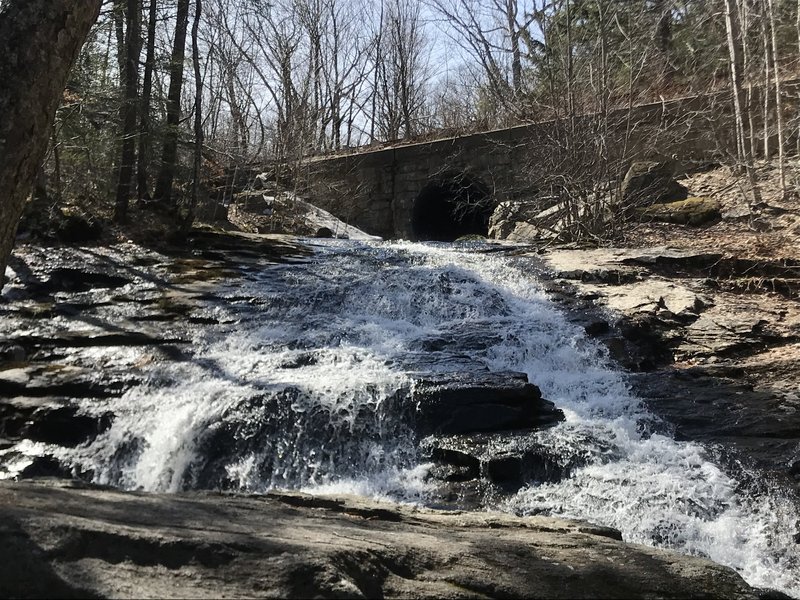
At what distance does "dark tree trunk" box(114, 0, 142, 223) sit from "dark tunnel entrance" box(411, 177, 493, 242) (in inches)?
320

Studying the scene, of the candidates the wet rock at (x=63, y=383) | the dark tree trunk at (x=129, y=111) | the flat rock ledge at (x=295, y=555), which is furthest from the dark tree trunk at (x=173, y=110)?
the flat rock ledge at (x=295, y=555)

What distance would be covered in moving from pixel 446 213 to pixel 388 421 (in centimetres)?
1564

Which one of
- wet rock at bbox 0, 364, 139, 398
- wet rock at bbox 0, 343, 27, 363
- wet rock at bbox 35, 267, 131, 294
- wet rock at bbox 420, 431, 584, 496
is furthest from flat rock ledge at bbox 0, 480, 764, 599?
wet rock at bbox 35, 267, 131, 294

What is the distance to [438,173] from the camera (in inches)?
703

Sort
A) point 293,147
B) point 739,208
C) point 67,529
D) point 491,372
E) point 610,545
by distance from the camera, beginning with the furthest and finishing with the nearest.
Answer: point 293,147 < point 739,208 < point 491,372 < point 610,545 < point 67,529

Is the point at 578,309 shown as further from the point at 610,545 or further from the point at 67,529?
the point at 67,529

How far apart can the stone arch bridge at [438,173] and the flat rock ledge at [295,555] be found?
444 inches

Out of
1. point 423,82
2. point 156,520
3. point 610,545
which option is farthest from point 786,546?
point 423,82

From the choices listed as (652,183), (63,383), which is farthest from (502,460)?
(652,183)

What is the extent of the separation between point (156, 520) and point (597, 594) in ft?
5.32

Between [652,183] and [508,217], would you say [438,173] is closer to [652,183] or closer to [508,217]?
[508,217]

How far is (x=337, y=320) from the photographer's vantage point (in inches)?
340

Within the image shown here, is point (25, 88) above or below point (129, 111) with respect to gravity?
below

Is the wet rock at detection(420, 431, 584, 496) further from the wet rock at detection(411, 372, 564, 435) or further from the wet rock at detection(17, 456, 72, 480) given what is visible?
the wet rock at detection(17, 456, 72, 480)
